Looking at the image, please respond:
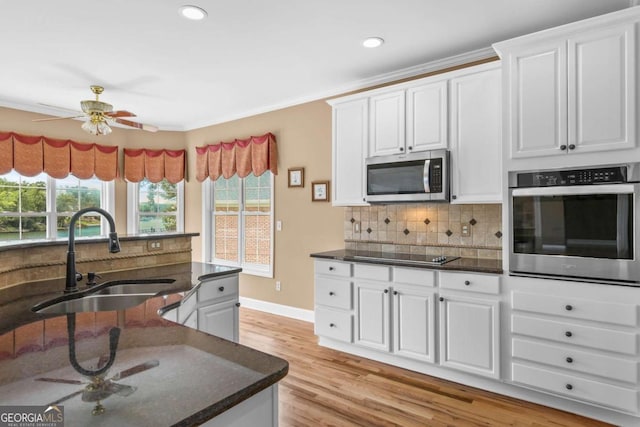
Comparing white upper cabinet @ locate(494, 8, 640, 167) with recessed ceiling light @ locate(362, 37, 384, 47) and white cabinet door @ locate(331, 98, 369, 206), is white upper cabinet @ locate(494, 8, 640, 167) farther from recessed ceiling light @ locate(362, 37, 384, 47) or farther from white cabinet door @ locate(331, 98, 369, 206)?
white cabinet door @ locate(331, 98, 369, 206)

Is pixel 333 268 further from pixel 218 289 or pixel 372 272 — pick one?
pixel 218 289

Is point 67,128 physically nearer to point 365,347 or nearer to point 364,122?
point 364,122

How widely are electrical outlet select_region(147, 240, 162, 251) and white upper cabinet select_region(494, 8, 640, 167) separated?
2.67 m

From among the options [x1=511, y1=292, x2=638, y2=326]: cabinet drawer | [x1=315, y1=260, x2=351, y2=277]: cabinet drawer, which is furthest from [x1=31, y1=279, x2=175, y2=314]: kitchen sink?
[x1=511, y1=292, x2=638, y2=326]: cabinet drawer

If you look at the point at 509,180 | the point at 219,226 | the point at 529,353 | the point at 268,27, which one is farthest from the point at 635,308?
the point at 219,226

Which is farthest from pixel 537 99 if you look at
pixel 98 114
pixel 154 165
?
pixel 154 165

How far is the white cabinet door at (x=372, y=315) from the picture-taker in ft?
10.2

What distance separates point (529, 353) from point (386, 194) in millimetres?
1620

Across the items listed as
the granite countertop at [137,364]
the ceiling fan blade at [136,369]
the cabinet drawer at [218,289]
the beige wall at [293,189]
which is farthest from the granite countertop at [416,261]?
the ceiling fan blade at [136,369]

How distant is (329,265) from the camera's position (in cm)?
346

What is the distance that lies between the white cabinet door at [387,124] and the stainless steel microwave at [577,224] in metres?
1.06

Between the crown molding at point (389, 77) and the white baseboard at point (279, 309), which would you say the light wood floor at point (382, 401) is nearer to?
the white baseboard at point (279, 309)

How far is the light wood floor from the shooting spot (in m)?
2.34

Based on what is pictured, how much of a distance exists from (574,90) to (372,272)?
1941 millimetres
